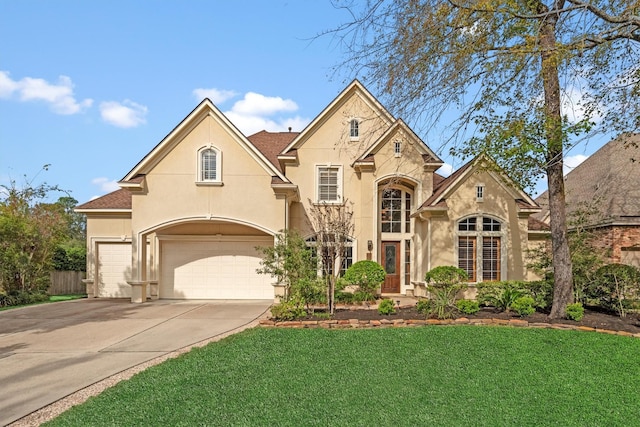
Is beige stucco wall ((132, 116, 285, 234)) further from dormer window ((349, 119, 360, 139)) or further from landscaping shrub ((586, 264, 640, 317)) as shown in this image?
landscaping shrub ((586, 264, 640, 317))

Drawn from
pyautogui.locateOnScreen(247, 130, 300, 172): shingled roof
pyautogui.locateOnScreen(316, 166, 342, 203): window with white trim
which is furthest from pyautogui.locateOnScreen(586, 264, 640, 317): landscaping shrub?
pyautogui.locateOnScreen(247, 130, 300, 172): shingled roof

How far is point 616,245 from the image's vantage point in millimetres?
15133

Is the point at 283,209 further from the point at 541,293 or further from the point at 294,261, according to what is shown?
the point at 541,293

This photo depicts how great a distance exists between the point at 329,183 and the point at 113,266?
8.84 metres

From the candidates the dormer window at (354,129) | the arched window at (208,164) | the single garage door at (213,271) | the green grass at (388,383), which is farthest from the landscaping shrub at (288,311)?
the dormer window at (354,129)

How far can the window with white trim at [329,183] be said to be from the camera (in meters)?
16.6

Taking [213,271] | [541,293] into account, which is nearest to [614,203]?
[541,293]

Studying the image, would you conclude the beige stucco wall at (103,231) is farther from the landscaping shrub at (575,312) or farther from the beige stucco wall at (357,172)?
the landscaping shrub at (575,312)

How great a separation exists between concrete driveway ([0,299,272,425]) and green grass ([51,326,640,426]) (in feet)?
2.97

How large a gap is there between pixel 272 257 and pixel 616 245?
39.8ft

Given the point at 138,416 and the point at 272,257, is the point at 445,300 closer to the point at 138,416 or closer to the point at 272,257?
the point at 272,257

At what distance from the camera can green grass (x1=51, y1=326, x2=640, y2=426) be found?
196 inches

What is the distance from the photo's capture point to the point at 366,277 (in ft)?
46.5

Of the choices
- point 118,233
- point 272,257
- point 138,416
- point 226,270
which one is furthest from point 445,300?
point 118,233
